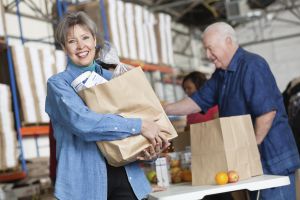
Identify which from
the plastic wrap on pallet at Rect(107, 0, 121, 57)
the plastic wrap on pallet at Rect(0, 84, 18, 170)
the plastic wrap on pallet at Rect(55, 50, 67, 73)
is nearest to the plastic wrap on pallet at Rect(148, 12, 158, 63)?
the plastic wrap on pallet at Rect(107, 0, 121, 57)

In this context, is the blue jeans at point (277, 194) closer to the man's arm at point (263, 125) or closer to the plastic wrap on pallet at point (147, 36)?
the man's arm at point (263, 125)

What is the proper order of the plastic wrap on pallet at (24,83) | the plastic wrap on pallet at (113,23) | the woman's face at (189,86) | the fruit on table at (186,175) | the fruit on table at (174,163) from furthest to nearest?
the plastic wrap on pallet at (113,23), the plastic wrap on pallet at (24,83), the woman's face at (189,86), the fruit on table at (174,163), the fruit on table at (186,175)

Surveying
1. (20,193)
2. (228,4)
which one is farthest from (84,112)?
(228,4)

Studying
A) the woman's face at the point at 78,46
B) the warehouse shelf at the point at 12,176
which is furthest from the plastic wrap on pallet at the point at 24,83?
the woman's face at the point at 78,46

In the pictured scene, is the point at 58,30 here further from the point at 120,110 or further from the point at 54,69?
the point at 54,69

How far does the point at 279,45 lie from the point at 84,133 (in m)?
12.3

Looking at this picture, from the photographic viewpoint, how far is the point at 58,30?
1860 mm

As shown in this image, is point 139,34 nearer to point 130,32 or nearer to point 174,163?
point 130,32

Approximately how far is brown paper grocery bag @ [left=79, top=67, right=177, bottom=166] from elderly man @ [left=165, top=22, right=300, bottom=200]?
85 centimetres

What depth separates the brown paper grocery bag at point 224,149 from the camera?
→ 2.22m

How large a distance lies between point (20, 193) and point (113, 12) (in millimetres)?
2624

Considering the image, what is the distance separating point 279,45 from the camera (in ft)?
43.7

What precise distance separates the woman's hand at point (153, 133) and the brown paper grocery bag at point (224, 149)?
1.65 ft

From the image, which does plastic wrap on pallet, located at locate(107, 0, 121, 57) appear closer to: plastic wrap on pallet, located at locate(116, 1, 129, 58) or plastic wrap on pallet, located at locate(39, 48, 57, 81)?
plastic wrap on pallet, located at locate(116, 1, 129, 58)
